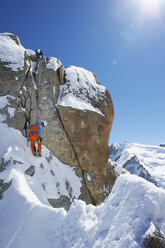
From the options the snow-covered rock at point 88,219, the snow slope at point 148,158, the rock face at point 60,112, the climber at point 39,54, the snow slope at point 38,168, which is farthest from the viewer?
the snow slope at point 148,158

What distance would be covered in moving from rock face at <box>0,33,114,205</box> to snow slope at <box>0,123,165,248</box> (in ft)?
15.2

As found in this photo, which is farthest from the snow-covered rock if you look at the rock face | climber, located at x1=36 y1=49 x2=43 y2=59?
climber, located at x1=36 y1=49 x2=43 y2=59

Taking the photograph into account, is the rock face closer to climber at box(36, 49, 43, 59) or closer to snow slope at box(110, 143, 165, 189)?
climber at box(36, 49, 43, 59)

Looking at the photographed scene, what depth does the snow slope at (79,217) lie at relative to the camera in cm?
261

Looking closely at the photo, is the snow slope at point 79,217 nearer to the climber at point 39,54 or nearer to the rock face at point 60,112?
the rock face at point 60,112

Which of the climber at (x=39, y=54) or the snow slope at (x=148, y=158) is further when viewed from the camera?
the snow slope at (x=148, y=158)

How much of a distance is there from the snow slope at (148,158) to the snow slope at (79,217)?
147 metres

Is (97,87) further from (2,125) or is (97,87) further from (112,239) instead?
(112,239)

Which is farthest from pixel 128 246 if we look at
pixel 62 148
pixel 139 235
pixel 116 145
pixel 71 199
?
pixel 116 145

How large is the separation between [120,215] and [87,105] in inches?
465

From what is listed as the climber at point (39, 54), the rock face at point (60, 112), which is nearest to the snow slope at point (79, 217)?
the rock face at point (60, 112)

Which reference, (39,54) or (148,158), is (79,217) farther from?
(148,158)

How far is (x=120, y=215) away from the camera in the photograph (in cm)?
295

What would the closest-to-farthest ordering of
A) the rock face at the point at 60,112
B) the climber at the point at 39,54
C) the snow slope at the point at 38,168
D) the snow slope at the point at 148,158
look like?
the snow slope at the point at 38,168 → the rock face at the point at 60,112 → the climber at the point at 39,54 → the snow slope at the point at 148,158
